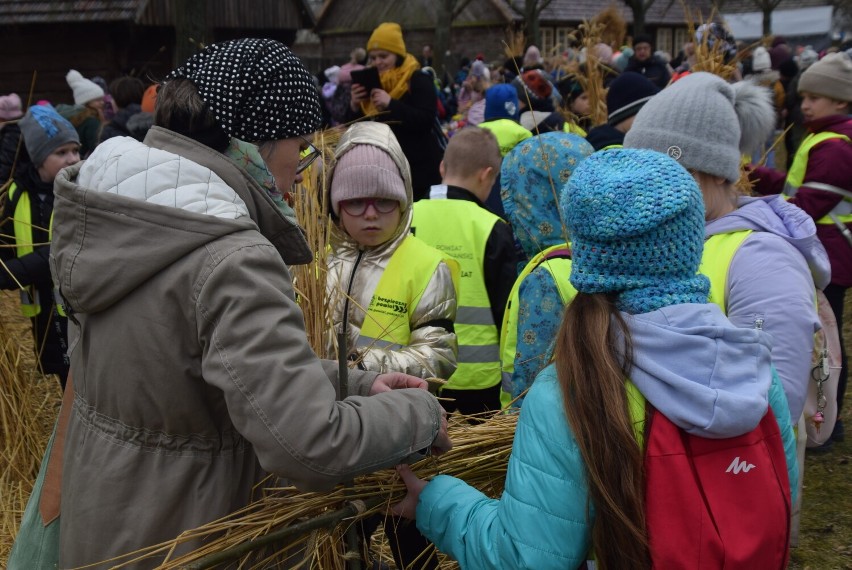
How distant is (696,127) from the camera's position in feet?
8.01

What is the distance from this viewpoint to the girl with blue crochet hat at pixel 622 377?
4.52 feet

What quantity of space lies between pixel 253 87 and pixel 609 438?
3.00 ft

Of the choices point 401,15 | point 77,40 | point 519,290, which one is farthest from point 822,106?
point 401,15

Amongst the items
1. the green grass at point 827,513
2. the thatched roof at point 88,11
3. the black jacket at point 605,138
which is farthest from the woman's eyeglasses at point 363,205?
the thatched roof at point 88,11

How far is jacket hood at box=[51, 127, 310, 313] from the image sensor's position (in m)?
1.41

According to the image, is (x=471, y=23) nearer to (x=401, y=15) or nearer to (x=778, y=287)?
(x=401, y=15)

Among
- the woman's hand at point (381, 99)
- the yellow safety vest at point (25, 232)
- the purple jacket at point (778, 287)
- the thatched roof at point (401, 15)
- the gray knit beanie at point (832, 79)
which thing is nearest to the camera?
the purple jacket at point (778, 287)

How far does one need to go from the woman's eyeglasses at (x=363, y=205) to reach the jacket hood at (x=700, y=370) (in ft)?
5.02

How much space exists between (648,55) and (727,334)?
10.0 meters

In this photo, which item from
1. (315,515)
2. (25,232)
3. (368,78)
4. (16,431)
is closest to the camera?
(315,515)

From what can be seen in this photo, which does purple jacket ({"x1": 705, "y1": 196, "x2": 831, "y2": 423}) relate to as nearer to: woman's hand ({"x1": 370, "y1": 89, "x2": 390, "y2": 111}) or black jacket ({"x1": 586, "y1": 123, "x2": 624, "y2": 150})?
black jacket ({"x1": 586, "y1": 123, "x2": 624, "y2": 150})

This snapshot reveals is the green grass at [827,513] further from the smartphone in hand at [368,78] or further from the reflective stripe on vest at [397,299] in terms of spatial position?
the smartphone in hand at [368,78]

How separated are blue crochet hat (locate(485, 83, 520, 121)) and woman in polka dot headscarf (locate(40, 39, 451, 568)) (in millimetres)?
5289

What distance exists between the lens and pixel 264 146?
1651mm
